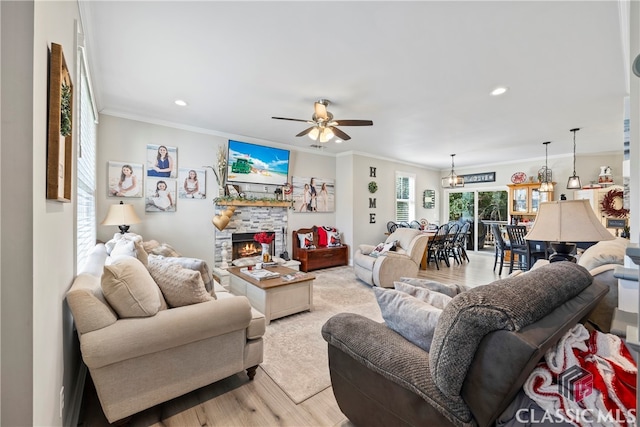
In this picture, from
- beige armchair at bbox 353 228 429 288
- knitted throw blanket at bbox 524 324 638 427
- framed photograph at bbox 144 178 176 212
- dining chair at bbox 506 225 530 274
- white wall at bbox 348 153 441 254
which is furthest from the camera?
white wall at bbox 348 153 441 254

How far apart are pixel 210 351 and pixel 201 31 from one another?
2304 millimetres

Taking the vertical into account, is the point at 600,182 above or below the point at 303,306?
above

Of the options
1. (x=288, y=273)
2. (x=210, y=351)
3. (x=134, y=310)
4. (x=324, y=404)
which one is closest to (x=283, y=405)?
(x=324, y=404)

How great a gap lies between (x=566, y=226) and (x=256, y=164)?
442 centimetres

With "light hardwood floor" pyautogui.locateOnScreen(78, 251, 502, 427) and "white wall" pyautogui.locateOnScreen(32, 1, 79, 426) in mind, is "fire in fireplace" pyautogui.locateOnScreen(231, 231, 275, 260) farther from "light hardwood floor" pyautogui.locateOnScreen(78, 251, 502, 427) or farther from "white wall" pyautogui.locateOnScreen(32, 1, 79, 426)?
"white wall" pyautogui.locateOnScreen(32, 1, 79, 426)

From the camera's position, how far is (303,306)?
3174mm

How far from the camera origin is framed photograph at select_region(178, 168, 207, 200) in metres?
4.31

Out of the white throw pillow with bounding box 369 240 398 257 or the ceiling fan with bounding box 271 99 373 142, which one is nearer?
the ceiling fan with bounding box 271 99 373 142

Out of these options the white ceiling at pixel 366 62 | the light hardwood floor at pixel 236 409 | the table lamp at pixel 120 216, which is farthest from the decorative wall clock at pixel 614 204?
the table lamp at pixel 120 216

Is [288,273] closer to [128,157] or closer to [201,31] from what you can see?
[201,31]

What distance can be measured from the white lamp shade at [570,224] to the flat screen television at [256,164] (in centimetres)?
423

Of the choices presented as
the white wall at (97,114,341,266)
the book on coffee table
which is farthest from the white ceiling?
the book on coffee table

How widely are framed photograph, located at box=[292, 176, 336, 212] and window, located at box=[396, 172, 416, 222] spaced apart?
79.4 inches

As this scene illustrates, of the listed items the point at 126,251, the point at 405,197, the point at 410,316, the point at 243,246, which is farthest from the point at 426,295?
the point at 405,197
